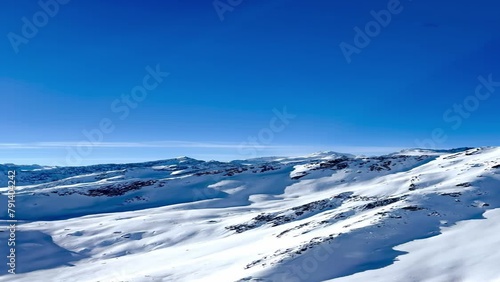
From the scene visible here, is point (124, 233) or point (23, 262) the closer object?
point (23, 262)

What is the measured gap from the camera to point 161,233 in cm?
6912

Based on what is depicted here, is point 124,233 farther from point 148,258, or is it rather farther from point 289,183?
point 289,183

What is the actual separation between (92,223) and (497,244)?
3056 inches

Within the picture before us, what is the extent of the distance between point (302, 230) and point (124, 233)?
124 ft

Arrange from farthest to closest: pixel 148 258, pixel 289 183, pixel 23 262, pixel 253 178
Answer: pixel 253 178, pixel 289 183, pixel 23 262, pixel 148 258

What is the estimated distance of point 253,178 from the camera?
133500 mm

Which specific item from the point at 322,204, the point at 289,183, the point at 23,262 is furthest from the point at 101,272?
the point at 289,183

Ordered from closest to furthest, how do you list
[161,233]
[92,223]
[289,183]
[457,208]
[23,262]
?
[457,208] → [23,262] → [161,233] → [92,223] → [289,183]

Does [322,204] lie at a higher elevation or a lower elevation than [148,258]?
higher

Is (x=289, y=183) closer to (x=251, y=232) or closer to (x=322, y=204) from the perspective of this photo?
(x=322, y=204)

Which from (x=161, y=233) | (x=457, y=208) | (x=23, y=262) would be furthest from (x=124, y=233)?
(x=457, y=208)

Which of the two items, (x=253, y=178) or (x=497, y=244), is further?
(x=253, y=178)

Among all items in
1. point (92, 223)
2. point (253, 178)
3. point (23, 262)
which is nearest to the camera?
point (23, 262)

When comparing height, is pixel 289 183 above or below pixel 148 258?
above
